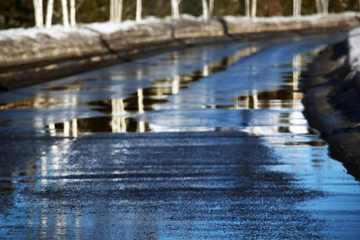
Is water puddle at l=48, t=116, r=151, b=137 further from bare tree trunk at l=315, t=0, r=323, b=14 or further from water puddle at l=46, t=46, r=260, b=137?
bare tree trunk at l=315, t=0, r=323, b=14

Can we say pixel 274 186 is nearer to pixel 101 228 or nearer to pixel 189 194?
pixel 189 194

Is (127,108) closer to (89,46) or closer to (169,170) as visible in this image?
(169,170)

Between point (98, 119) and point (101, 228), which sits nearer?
point (101, 228)

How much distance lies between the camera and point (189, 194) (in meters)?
8.80

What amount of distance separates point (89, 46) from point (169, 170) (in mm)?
30219

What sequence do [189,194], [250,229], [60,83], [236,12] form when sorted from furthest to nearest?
[236,12] → [60,83] → [189,194] → [250,229]

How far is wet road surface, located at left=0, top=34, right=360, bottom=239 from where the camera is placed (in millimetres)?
7512

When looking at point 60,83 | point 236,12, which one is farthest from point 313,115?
point 236,12

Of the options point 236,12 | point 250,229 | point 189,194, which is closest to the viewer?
point 250,229

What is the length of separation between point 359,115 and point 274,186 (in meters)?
5.99

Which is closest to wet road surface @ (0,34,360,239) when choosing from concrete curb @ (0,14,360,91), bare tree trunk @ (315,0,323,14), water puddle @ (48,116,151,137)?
water puddle @ (48,116,151,137)

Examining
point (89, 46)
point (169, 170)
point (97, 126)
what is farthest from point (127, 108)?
point (89, 46)

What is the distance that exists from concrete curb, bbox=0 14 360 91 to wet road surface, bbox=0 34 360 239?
296 inches

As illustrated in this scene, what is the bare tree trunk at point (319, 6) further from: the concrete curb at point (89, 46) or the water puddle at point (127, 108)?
the water puddle at point (127, 108)
